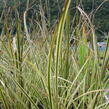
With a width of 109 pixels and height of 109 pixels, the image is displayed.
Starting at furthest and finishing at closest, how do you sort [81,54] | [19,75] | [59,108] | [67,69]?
[81,54], [67,69], [19,75], [59,108]

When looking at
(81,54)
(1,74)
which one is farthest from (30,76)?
(81,54)

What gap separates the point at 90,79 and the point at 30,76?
186 mm

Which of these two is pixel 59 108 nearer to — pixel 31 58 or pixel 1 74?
pixel 1 74

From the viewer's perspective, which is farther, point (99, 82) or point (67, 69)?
point (67, 69)

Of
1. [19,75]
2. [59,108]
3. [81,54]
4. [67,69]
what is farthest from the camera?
[81,54]

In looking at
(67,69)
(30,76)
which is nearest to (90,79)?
(67,69)

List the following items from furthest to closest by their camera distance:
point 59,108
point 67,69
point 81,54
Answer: point 81,54 < point 67,69 < point 59,108

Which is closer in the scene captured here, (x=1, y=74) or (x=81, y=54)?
(x=1, y=74)

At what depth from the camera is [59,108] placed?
Answer: 63 cm

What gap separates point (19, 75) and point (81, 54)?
31 cm

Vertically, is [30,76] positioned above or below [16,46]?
below

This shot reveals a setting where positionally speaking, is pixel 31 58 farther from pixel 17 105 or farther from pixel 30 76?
pixel 17 105

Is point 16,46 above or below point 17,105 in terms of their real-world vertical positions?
above

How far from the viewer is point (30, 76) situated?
0.86m
